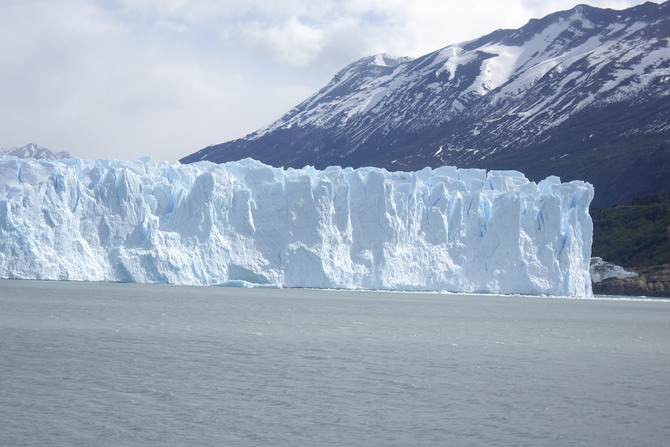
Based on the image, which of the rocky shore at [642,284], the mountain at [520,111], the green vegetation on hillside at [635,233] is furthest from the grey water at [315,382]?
the mountain at [520,111]

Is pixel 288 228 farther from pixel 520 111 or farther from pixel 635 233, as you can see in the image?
pixel 520 111

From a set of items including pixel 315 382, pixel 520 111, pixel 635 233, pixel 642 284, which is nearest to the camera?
pixel 315 382

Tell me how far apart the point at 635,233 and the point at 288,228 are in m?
28.7

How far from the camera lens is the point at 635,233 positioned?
52.6 m

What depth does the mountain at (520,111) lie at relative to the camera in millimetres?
83750

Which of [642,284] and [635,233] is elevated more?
[635,233]

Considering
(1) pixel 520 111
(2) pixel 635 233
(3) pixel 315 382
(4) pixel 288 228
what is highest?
(1) pixel 520 111

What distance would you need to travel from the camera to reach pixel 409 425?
31.9 feet

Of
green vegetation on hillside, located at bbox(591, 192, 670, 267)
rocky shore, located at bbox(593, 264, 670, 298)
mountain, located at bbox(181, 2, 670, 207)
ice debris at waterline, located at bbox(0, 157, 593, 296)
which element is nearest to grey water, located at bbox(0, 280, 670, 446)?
ice debris at waterline, located at bbox(0, 157, 593, 296)

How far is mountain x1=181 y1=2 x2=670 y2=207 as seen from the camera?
83.8m

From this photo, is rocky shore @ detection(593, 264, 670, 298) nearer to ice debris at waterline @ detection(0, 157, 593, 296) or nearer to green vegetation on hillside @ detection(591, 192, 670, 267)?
green vegetation on hillside @ detection(591, 192, 670, 267)

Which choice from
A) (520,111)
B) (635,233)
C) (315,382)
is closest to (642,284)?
(635,233)

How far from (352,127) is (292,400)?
112201mm

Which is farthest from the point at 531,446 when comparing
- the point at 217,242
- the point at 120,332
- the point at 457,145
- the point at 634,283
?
the point at 457,145
